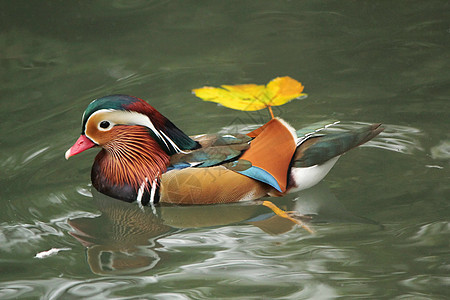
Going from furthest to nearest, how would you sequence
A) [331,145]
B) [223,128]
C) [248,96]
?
[223,128] → [248,96] → [331,145]

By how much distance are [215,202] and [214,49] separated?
101 inches

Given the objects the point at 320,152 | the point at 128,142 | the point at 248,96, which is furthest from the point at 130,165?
the point at 320,152

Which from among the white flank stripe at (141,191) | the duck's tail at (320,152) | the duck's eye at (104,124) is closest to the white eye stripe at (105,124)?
the duck's eye at (104,124)

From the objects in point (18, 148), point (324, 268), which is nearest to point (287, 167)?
point (324, 268)

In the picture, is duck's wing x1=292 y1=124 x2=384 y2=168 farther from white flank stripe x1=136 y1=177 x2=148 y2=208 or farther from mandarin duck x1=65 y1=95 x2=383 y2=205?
white flank stripe x1=136 y1=177 x2=148 y2=208

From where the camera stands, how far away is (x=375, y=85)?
6.04 metres

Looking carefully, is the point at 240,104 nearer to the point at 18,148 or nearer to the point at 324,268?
the point at 324,268

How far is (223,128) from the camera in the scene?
18.0 ft

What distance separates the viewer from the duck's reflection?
4266 mm

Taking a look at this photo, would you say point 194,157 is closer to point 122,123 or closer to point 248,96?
point 122,123

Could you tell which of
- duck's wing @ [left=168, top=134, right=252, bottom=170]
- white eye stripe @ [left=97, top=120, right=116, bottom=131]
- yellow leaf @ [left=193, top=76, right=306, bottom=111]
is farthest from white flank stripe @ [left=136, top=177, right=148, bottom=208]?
yellow leaf @ [left=193, top=76, right=306, bottom=111]

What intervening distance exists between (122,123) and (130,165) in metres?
0.27

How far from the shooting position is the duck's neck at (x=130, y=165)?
467cm

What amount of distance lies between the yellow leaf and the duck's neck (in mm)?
474
